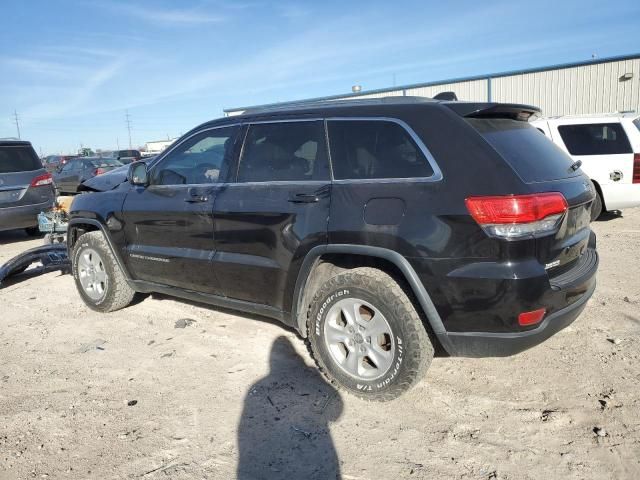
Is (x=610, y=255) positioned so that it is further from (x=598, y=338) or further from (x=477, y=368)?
(x=477, y=368)

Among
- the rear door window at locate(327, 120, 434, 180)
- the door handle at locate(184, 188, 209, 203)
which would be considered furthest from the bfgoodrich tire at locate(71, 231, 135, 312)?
the rear door window at locate(327, 120, 434, 180)

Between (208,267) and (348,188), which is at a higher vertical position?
(348,188)

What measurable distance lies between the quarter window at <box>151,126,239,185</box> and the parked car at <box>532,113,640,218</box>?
20.7 feet

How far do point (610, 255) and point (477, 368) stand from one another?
3798 mm

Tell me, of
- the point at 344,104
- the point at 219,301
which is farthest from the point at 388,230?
the point at 219,301

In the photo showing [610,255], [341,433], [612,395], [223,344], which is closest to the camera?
[341,433]

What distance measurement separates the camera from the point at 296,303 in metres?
3.38

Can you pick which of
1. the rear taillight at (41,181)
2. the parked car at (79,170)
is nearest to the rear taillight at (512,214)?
the rear taillight at (41,181)

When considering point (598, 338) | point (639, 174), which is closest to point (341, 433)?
point (598, 338)

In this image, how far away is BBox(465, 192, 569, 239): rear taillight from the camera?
260 cm

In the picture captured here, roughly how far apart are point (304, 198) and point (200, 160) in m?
1.29

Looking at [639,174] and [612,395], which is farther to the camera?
[639,174]

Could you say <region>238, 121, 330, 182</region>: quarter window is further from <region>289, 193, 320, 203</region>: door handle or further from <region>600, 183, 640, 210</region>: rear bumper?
<region>600, 183, 640, 210</region>: rear bumper

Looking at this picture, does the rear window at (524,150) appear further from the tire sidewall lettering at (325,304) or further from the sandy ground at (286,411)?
the sandy ground at (286,411)
